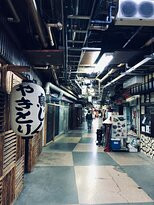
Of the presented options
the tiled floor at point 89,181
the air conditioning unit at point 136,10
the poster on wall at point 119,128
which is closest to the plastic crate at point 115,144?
the poster on wall at point 119,128

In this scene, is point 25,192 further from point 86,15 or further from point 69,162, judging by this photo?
point 86,15

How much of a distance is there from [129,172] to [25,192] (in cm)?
309

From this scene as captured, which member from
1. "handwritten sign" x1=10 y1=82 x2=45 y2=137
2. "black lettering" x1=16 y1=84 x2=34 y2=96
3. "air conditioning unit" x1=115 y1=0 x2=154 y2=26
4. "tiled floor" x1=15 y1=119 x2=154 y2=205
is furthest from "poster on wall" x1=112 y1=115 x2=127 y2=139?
"air conditioning unit" x1=115 y1=0 x2=154 y2=26

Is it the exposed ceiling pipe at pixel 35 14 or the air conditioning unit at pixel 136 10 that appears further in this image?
the air conditioning unit at pixel 136 10

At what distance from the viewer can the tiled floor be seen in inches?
171

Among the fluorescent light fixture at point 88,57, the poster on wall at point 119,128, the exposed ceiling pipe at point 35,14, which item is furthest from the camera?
the poster on wall at point 119,128

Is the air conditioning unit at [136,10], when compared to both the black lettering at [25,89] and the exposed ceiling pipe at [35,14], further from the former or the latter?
the black lettering at [25,89]

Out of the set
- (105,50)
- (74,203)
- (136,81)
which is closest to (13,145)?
(74,203)

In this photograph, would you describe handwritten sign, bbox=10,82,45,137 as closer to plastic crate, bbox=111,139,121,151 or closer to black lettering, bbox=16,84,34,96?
black lettering, bbox=16,84,34,96

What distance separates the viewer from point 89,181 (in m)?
5.43

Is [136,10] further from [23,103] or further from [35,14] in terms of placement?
[23,103]

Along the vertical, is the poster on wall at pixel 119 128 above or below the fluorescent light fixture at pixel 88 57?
below

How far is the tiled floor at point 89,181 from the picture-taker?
434 centimetres

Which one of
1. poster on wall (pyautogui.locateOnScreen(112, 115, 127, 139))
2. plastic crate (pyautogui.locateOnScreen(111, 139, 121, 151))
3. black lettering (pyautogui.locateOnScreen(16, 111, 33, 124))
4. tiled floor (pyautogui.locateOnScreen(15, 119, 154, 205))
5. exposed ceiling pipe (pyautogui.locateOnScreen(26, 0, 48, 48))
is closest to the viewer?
exposed ceiling pipe (pyautogui.locateOnScreen(26, 0, 48, 48))
